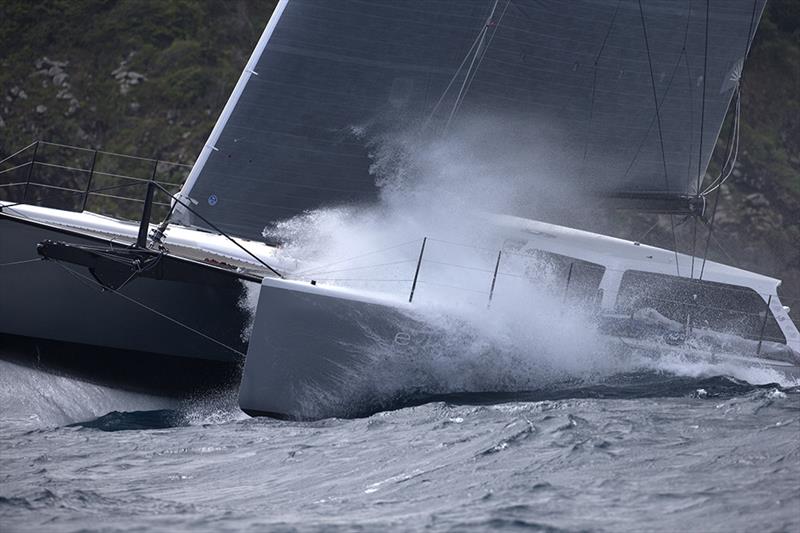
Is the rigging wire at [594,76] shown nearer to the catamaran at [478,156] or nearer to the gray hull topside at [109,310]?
the catamaran at [478,156]

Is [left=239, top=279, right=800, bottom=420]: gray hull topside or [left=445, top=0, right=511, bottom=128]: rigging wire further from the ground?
[left=445, top=0, right=511, bottom=128]: rigging wire

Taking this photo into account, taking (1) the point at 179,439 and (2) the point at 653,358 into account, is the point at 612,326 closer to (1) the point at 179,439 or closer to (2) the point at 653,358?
(2) the point at 653,358

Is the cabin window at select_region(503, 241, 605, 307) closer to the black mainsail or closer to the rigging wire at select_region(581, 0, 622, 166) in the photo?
the black mainsail

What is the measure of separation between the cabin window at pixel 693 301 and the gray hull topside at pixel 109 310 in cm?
333

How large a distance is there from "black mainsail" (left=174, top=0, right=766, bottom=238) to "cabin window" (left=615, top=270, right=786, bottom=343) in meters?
1.21

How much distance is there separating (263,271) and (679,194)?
13.1ft

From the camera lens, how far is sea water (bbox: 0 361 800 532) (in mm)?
5211

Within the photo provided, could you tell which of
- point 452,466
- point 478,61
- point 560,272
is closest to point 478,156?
point 478,61

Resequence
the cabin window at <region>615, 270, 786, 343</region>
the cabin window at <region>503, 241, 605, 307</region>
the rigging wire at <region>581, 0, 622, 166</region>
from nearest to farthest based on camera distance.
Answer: the cabin window at <region>503, 241, 605, 307</region>, the cabin window at <region>615, 270, 786, 343</region>, the rigging wire at <region>581, 0, 622, 166</region>

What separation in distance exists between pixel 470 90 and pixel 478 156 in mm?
590

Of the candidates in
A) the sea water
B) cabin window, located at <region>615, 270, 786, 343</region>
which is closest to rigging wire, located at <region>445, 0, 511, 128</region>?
cabin window, located at <region>615, 270, 786, 343</region>

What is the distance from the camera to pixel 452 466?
622cm

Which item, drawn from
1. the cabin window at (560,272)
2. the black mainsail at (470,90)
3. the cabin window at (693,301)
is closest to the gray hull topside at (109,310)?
the black mainsail at (470,90)

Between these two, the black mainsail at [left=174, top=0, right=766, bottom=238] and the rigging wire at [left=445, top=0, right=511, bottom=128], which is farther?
the rigging wire at [left=445, top=0, right=511, bottom=128]
